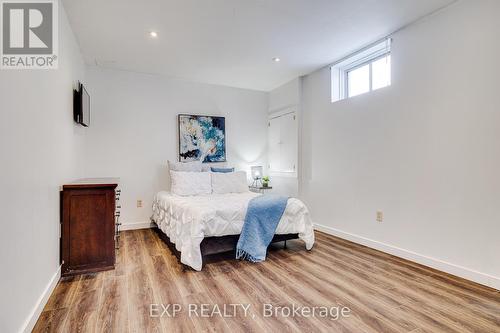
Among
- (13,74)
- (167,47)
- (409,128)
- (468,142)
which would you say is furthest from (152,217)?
(468,142)

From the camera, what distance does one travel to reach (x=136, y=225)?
443 cm

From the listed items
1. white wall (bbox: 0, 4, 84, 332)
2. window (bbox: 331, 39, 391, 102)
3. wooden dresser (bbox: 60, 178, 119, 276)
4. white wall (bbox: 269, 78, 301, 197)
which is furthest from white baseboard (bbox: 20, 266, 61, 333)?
window (bbox: 331, 39, 391, 102)

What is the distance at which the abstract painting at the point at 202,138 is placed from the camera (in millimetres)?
4762

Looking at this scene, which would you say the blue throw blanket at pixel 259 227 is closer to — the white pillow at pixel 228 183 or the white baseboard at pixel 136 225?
the white pillow at pixel 228 183

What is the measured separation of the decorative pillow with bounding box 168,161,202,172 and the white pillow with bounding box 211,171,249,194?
1.16 ft

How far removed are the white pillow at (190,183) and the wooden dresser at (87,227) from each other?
4.28 ft

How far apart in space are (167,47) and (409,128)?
3.08 meters

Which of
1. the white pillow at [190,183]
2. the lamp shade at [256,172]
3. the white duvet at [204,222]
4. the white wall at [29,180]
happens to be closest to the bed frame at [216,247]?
the white duvet at [204,222]

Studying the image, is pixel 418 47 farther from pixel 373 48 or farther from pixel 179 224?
pixel 179 224

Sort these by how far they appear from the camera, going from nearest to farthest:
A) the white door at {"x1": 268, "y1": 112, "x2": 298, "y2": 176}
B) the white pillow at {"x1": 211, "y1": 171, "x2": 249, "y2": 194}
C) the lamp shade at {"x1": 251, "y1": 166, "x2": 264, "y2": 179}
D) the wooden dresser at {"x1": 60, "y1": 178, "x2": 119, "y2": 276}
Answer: the wooden dresser at {"x1": 60, "y1": 178, "x2": 119, "y2": 276} → the white pillow at {"x1": 211, "y1": 171, "x2": 249, "y2": 194} → the white door at {"x1": 268, "y1": 112, "x2": 298, "y2": 176} → the lamp shade at {"x1": 251, "y1": 166, "x2": 264, "y2": 179}

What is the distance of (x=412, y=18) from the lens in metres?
2.83

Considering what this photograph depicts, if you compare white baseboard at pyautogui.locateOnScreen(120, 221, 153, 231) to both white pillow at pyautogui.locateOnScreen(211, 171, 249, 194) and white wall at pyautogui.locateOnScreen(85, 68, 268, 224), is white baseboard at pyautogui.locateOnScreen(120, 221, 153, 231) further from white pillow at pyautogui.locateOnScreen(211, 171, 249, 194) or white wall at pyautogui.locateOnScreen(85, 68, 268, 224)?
white pillow at pyautogui.locateOnScreen(211, 171, 249, 194)

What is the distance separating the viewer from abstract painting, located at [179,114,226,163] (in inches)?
187

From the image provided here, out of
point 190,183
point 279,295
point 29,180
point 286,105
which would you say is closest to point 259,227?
point 279,295
